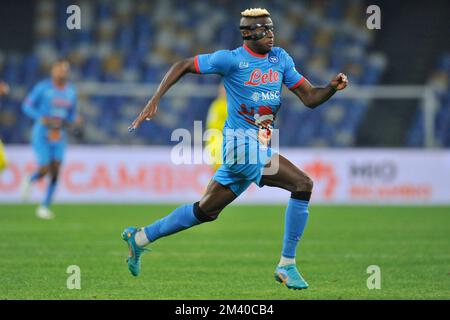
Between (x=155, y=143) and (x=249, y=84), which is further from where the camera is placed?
(x=155, y=143)

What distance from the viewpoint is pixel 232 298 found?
7.56 metres

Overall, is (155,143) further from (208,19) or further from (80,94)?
(208,19)

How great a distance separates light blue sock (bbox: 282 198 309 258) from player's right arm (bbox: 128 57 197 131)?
1483 mm

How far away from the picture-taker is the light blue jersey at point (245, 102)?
27.2 feet

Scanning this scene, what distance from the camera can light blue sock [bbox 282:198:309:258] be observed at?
27.3 feet

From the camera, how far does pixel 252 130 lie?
8438 mm

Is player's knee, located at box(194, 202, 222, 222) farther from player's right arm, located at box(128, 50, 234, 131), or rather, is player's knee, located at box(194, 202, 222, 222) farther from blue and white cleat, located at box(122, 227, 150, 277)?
player's right arm, located at box(128, 50, 234, 131)

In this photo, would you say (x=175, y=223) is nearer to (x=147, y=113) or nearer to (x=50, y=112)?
(x=147, y=113)

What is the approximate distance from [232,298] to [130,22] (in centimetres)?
1958

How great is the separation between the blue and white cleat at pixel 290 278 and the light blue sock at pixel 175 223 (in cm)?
89

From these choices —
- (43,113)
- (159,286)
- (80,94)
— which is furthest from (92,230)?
(80,94)

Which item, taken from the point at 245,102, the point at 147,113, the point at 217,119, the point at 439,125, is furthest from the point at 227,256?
the point at 439,125

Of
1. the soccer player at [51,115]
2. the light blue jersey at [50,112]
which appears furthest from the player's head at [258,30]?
the light blue jersey at [50,112]

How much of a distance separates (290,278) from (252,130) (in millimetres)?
1371
